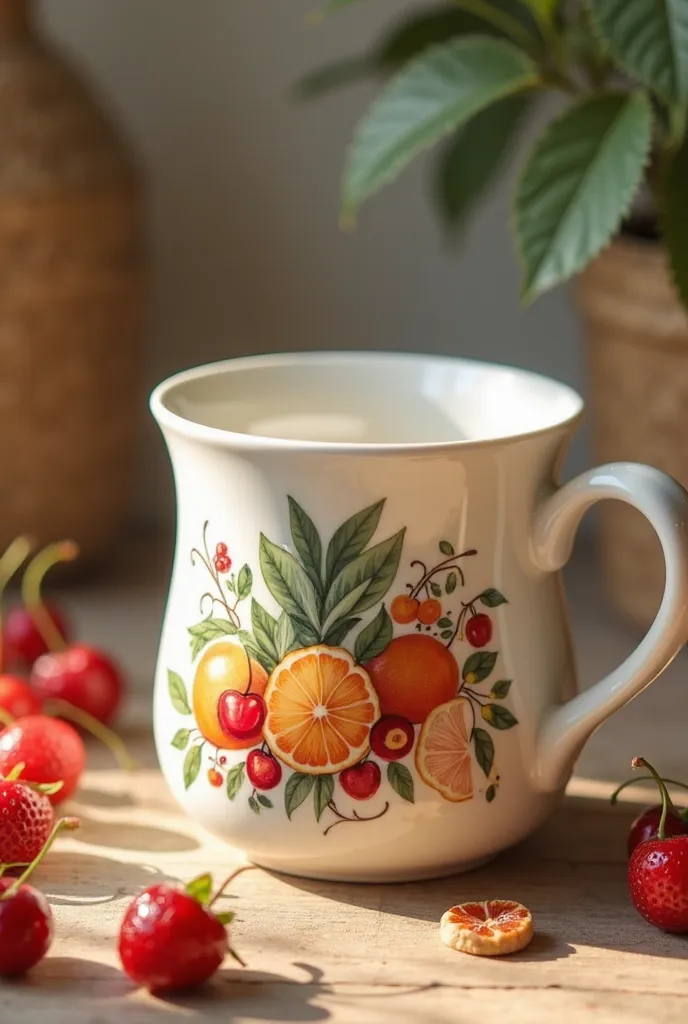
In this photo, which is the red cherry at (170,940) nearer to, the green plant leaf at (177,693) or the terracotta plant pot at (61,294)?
the green plant leaf at (177,693)

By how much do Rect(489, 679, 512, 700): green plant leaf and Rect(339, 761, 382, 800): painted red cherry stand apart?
0.19 feet

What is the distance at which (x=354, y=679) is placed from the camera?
55cm

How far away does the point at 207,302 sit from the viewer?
112cm

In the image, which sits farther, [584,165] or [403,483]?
[584,165]

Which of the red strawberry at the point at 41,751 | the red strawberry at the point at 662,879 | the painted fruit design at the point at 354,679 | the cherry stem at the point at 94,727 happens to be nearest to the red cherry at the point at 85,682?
the cherry stem at the point at 94,727

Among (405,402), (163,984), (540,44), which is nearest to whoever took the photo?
(163,984)

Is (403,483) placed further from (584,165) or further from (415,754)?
(584,165)

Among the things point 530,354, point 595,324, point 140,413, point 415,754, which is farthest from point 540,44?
point 415,754

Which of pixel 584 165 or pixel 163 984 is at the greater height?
pixel 584 165

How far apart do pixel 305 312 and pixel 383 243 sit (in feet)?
0.27

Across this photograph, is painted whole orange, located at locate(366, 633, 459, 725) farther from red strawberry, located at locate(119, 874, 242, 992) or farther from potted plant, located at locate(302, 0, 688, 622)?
potted plant, located at locate(302, 0, 688, 622)

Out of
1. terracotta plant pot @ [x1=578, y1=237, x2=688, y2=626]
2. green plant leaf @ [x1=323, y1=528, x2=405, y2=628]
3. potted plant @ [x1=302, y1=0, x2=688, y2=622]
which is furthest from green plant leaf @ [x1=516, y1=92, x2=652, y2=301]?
green plant leaf @ [x1=323, y1=528, x2=405, y2=628]

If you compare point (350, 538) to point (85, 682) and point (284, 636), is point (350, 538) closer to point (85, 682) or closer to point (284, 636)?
point (284, 636)

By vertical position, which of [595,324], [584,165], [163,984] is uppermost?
[584,165]
